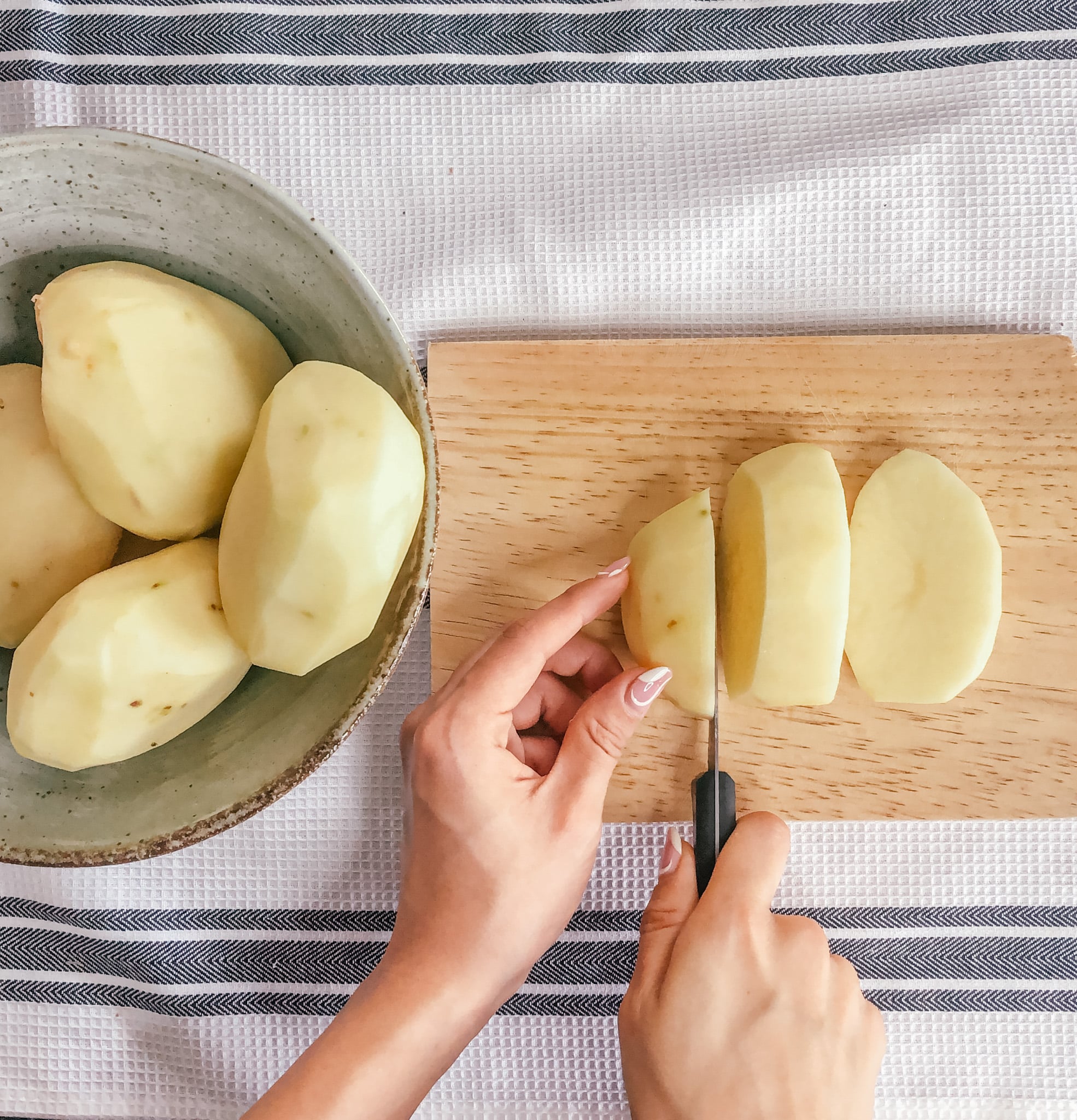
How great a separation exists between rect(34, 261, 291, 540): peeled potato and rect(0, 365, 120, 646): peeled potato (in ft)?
0.08

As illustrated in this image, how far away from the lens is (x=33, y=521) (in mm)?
485

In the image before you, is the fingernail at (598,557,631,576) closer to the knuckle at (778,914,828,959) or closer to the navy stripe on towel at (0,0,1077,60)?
the knuckle at (778,914,828,959)

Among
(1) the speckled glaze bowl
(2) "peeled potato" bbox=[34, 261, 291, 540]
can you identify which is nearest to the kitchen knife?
(1) the speckled glaze bowl

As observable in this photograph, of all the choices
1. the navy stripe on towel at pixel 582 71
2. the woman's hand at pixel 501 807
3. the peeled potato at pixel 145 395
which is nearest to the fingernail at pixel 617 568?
the woman's hand at pixel 501 807

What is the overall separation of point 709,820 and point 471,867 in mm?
182

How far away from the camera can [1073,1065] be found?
72 centimetres

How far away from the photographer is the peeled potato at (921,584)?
0.64 metres

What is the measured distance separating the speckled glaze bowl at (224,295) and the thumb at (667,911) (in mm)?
284

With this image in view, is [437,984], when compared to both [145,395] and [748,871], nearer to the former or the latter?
[748,871]

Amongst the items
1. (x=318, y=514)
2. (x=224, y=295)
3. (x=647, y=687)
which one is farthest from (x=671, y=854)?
(x=224, y=295)

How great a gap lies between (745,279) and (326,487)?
17.4 inches

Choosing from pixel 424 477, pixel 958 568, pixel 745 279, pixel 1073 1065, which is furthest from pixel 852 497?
pixel 1073 1065

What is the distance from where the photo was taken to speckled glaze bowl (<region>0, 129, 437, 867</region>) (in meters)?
0.49

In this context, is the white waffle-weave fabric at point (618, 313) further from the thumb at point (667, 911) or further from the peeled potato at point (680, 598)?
the peeled potato at point (680, 598)
